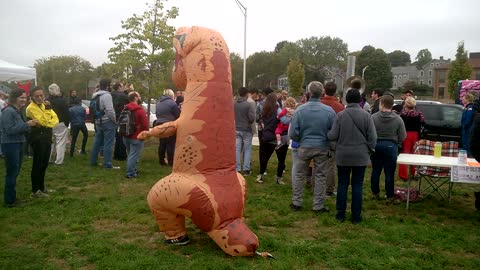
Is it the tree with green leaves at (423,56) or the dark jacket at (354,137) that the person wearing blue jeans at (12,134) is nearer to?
the dark jacket at (354,137)

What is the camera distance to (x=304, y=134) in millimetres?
5930

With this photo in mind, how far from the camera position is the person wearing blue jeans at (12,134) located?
18.4 feet

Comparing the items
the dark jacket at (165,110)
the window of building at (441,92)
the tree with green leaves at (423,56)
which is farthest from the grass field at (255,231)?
the tree with green leaves at (423,56)

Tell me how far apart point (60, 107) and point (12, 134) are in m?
3.54

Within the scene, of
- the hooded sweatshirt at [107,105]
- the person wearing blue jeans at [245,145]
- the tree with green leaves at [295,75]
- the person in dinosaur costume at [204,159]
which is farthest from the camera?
the tree with green leaves at [295,75]

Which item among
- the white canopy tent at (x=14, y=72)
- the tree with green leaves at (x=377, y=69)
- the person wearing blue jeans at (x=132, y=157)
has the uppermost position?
the tree with green leaves at (x=377, y=69)

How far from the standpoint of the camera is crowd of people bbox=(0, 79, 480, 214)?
18.1 feet

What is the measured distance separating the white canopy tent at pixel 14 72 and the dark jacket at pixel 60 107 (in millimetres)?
2816

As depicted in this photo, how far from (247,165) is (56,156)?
4.70 m

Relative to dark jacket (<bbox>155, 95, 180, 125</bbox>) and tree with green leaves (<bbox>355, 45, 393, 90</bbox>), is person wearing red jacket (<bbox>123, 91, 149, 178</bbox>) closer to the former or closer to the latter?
dark jacket (<bbox>155, 95, 180, 125</bbox>)

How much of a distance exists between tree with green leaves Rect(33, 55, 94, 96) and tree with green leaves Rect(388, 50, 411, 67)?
81.6 meters

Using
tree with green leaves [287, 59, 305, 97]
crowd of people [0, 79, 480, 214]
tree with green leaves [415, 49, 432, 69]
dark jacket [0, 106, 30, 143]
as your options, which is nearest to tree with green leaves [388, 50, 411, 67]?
tree with green leaves [415, 49, 432, 69]

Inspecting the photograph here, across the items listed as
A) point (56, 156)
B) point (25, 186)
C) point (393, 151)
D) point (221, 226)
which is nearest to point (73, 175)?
point (25, 186)

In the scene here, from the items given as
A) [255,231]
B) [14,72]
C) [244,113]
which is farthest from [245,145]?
[14,72]
